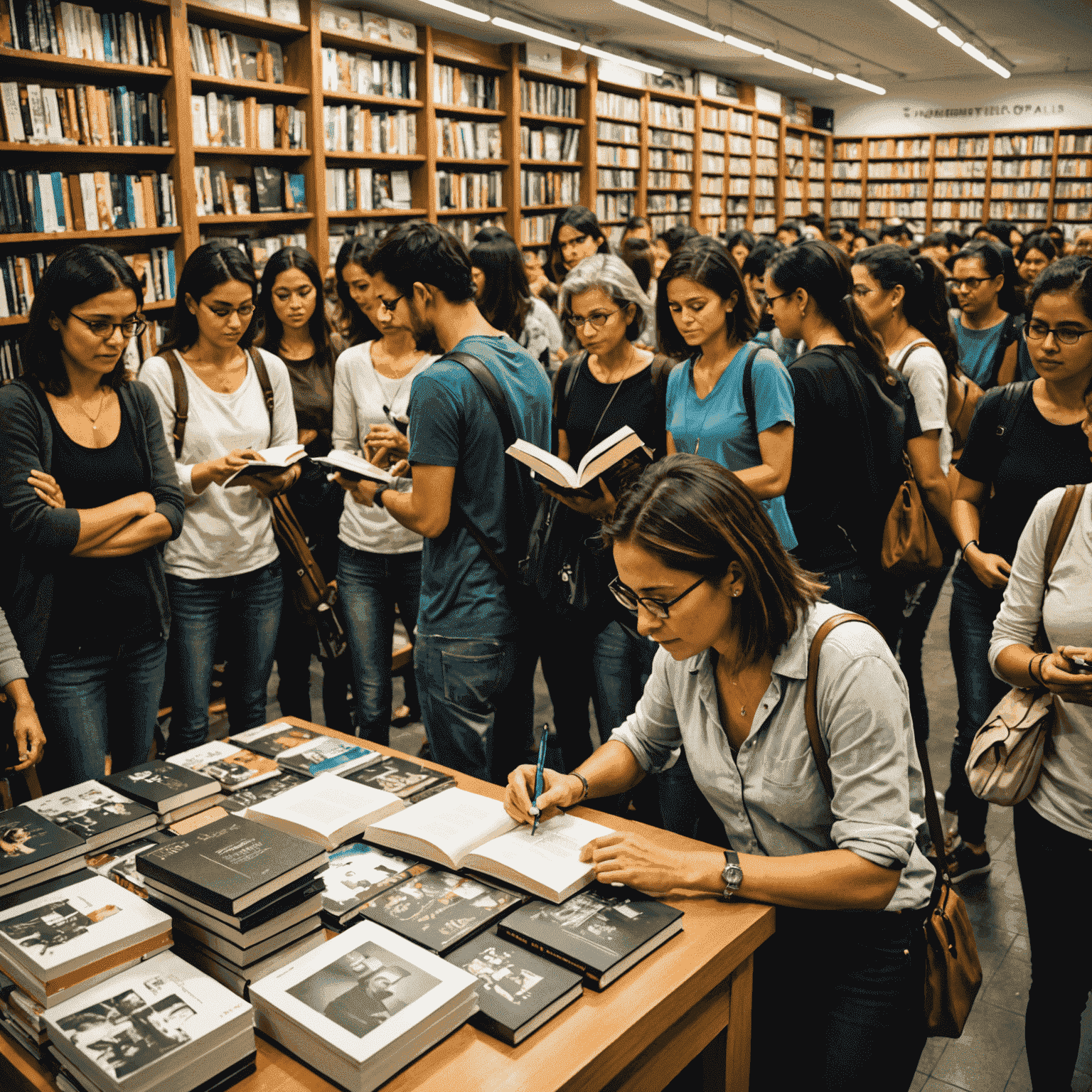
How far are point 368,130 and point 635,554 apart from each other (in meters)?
5.76

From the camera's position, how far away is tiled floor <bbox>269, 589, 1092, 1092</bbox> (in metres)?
1.99

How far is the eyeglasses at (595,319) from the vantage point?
2.52m

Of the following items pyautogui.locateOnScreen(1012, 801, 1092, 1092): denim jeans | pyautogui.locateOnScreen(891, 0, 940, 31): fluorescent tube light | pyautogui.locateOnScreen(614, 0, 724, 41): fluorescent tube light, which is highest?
pyautogui.locateOnScreen(891, 0, 940, 31): fluorescent tube light

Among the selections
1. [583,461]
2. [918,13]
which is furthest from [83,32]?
[918,13]

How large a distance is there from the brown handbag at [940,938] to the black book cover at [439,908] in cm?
50

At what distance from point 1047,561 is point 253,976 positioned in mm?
1395

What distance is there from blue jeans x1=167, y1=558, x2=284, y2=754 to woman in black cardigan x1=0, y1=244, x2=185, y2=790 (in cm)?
27

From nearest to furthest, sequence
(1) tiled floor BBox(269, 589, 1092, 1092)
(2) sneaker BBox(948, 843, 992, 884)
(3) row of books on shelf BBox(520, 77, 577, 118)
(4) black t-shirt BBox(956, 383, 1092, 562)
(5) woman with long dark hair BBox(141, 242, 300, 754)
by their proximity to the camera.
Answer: (1) tiled floor BBox(269, 589, 1092, 1092)
(4) black t-shirt BBox(956, 383, 1092, 562)
(5) woman with long dark hair BBox(141, 242, 300, 754)
(2) sneaker BBox(948, 843, 992, 884)
(3) row of books on shelf BBox(520, 77, 577, 118)

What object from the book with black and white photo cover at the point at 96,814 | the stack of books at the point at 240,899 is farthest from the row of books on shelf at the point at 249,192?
the stack of books at the point at 240,899

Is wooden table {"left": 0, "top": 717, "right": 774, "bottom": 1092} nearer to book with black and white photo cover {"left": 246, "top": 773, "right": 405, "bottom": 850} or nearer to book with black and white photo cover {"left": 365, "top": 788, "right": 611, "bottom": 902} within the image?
book with black and white photo cover {"left": 365, "top": 788, "right": 611, "bottom": 902}

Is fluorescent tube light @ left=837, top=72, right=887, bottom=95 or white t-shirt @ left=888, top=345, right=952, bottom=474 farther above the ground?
fluorescent tube light @ left=837, top=72, right=887, bottom=95

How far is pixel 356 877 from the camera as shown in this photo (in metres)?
1.45

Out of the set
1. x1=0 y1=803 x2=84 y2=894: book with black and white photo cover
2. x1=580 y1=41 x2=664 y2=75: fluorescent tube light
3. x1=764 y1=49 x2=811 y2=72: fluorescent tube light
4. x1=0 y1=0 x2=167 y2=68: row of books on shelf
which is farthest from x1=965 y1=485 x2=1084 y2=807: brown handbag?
x1=764 y1=49 x2=811 y2=72: fluorescent tube light

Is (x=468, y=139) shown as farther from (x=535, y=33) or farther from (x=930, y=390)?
(x=930, y=390)
